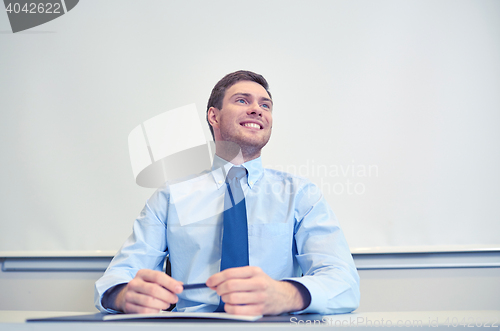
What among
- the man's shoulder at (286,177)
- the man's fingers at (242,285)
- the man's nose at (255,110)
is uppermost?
the man's nose at (255,110)

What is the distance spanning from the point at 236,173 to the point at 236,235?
23 cm

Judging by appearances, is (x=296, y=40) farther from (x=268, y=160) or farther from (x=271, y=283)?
(x=271, y=283)

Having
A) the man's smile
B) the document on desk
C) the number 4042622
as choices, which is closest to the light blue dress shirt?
the man's smile

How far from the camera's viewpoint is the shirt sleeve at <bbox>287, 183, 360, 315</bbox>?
668 mm

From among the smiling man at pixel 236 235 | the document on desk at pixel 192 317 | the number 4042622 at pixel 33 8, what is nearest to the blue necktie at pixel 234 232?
the smiling man at pixel 236 235

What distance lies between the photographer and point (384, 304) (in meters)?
1.33

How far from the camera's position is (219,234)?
3.10 feet

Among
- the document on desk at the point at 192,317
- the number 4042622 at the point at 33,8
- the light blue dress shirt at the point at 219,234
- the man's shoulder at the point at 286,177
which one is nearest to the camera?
the document on desk at the point at 192,317

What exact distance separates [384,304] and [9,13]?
2.29 m

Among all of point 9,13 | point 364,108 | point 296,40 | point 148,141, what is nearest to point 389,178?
point 364,108

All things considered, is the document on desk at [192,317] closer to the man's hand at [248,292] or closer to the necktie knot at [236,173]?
the man's hand at [248,292]

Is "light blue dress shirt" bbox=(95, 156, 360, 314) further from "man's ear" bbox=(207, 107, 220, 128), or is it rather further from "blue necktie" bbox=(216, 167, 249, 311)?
"man's ear" bbox=(207, 107, 220, 128)

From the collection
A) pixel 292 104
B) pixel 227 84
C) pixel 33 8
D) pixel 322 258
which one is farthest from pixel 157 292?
pixel 33 8

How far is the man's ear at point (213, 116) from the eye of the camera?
1.18m
